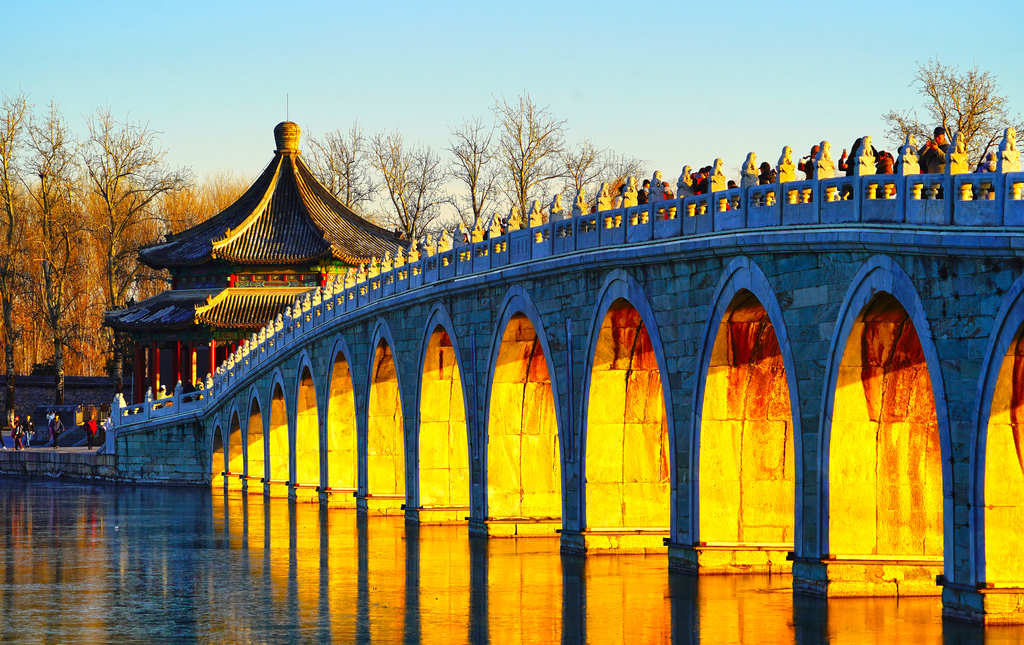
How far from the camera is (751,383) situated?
2125cm

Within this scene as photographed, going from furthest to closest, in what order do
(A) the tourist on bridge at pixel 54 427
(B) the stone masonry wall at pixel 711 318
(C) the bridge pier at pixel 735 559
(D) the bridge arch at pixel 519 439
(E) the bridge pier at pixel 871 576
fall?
(A) the tourist on bridge at pixel 54 427 → (D) the bridge arch at pixel 519 439 → (C) the bridge pier at pixel 735 559 → (E) the bridge pier at pixel 871 576 → (B) the stone masonry wall at pixel 711 318

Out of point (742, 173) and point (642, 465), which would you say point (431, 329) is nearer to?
point (642, 465)

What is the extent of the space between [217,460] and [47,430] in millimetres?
20282

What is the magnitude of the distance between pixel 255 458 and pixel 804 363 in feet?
92.3

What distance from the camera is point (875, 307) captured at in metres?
18.1

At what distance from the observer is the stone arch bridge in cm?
1620

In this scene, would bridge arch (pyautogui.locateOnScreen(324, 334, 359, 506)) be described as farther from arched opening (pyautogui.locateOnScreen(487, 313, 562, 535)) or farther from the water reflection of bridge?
arched opening (pyautogui.locateOnScreen(487, 313, 562, 535))

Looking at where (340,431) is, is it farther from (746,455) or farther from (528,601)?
(528,601)

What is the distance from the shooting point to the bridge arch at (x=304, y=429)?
3941cm

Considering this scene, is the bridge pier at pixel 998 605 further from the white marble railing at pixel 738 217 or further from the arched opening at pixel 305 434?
the arched opening at pixel 305 434

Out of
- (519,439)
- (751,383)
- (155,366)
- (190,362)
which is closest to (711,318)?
(751,383)

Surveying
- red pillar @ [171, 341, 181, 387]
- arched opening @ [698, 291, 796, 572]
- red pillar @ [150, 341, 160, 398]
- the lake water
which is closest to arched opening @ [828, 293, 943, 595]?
the lake water

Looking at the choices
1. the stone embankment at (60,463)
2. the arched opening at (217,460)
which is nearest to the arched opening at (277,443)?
the arched opening at (217,460)

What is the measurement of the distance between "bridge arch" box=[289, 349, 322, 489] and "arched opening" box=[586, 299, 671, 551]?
52.5 ft
